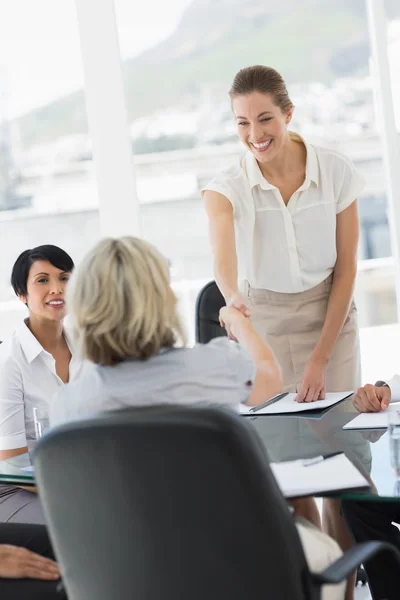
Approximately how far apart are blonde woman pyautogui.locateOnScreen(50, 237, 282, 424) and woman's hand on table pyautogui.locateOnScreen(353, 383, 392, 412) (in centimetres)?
74

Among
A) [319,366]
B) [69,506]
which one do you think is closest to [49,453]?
[69,506]

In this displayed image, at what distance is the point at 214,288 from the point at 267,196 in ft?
1.73

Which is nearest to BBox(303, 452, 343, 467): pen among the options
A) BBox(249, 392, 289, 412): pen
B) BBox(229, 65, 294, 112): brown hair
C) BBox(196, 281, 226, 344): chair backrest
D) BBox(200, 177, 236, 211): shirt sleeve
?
BBox(249, 392, 289, 412): pen

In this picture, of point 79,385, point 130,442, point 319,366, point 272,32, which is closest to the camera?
point 130,442

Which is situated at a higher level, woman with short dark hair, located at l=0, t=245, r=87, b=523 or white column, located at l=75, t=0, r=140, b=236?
white column, located at l=75, t=0, r=140, b=236

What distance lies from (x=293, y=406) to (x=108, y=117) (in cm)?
252

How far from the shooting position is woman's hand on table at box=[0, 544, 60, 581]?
2.07 metres

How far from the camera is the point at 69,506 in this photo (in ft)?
4.69

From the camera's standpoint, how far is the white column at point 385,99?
15.2 feet

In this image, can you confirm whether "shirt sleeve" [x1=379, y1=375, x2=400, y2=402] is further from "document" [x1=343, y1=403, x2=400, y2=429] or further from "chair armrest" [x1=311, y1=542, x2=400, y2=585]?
"chair armrest" [x1=311, y1=542, x2=400, y2=585]

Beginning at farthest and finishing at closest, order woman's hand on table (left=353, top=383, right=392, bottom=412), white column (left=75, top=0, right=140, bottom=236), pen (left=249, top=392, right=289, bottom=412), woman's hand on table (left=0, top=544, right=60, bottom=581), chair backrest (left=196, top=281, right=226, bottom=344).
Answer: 1. white column (left=75, top=0, right=140, bottom=236)
2. chair backrest (left=196, top=281, right=226, bottom=344)
3. pen (left=249, top=392, right=289, bottom=412)
4. woman's hand on table (left=353, top=383, right=392, bottom=412)
5. woman's hand on table (left=0, top=544, right=60, bottom=581)

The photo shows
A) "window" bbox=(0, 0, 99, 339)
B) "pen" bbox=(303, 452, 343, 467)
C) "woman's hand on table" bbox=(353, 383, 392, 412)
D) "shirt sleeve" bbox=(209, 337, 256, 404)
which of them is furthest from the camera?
"window" bbox=(0, 0, 99, 339)

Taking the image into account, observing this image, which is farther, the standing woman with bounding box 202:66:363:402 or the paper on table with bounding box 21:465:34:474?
the standing woman with bounding box 202:66:363:402

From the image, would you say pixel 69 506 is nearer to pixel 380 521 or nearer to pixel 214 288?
pixel 380 521
